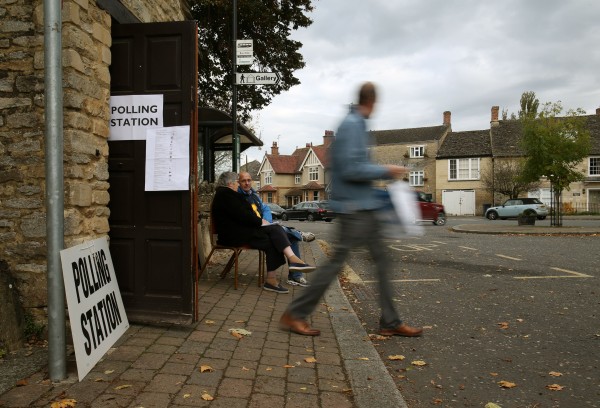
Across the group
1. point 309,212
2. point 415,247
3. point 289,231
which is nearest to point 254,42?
point 415,247

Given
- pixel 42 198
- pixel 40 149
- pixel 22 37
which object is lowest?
pixel 42 198

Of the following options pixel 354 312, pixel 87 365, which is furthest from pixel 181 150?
pixel 354 312

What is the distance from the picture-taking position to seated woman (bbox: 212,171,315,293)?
5.54 m

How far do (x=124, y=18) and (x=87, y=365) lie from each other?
123 inches

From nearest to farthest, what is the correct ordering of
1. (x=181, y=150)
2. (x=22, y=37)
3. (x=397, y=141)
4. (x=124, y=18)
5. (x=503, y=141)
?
(x=22, y=37) < (x=181, y=150) < (x=124, y=18) < (x=503, y=141) < (x=397, y=141)

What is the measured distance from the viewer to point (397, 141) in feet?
172

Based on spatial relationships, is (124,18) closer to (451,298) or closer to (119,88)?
(119,88)

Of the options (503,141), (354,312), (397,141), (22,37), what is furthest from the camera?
(397,141)

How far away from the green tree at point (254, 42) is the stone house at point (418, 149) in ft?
106

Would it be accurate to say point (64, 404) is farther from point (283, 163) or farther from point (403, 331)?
point (283, 163)

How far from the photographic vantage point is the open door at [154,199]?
3943 mm

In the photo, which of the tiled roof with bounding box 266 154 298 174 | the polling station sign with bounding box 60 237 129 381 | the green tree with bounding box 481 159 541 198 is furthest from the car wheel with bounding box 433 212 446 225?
the tiled roof with bounding box 266 154 298 174

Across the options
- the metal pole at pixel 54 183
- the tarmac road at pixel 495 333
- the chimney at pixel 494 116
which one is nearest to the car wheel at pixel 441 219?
the tarmac road at pixel 495 333

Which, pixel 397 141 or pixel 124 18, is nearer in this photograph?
pixel 124 18
